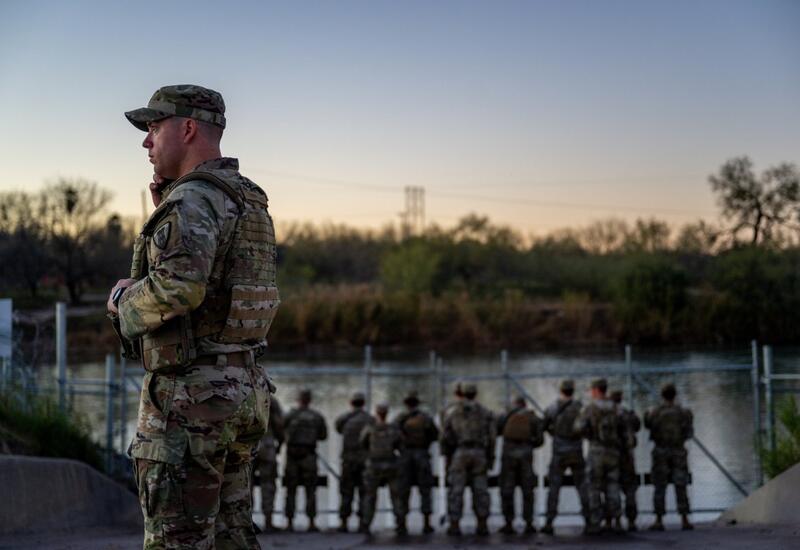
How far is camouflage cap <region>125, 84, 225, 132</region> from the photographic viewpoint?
3.88 m

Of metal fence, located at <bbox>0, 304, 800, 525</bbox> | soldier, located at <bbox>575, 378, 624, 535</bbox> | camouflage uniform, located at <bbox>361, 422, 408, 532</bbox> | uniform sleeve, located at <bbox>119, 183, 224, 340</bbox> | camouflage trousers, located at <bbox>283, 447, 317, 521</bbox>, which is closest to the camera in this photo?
uniform sleeve, located at <bbox>119, 183, 224, 340</bbox>

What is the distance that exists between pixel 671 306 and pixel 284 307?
13.4 meters

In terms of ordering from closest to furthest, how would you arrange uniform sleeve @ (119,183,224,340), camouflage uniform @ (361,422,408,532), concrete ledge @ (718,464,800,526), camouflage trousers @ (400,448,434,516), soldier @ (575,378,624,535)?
uniform sleeve @ (119,183,224,340) → concrete ledge @ (718,464,800,526) → soldier @ (575,378,624,535) → camouflage uniform @ (361,422,408,532) → camouflage trousers @ (400,448,434,516)

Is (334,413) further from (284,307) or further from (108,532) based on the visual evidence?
(284,307)

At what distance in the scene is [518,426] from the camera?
41.8ft

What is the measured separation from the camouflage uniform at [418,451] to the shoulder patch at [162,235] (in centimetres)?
957

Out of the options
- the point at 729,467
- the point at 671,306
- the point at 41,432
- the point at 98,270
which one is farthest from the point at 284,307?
the point at 41,432

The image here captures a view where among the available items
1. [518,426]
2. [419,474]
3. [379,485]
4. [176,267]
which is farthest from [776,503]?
[176,267]

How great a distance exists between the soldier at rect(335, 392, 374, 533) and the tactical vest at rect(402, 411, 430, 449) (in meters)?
0.46

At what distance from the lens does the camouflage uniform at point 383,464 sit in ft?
41.7

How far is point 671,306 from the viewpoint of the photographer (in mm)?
34938

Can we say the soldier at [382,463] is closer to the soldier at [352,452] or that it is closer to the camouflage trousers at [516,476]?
the soldier at [352,452]

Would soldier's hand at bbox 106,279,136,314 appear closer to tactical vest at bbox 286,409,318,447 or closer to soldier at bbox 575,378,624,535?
soldier at bbox 575,378,624,535

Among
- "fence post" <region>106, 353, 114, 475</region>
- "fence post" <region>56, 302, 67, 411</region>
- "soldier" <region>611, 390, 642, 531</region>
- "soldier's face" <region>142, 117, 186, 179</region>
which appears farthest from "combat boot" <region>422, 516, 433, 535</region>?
"soldier's face" <region>142, 117, 186, 179</region>
